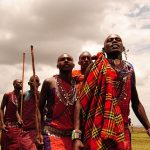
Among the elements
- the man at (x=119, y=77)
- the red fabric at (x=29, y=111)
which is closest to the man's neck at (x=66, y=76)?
the man at (x=119, y=77)

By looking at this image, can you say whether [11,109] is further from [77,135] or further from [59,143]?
[77,135]

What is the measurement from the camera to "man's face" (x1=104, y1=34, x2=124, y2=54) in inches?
268

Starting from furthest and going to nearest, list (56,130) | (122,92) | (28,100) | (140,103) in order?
(28,100), (56,130), (140,103), (122,92)

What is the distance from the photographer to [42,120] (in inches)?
340

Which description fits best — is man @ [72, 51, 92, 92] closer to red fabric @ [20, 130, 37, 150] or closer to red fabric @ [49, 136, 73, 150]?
red fabric @ [49, 136, 73, 150]

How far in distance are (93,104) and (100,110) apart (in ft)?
0.44

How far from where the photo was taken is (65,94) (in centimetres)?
826

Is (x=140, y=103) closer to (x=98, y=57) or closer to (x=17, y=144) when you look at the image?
(x=98, y=57)

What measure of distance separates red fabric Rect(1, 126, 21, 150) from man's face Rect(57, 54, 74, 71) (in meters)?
6.49

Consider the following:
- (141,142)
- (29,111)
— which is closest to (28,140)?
(29,111)

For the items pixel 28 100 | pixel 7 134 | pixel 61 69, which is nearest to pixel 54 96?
pixel 61 69

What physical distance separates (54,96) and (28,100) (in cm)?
581

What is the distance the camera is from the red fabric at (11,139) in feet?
47.4

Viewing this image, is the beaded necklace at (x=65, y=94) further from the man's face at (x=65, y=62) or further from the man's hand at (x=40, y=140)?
the man's hand at (x=40, y=140)
